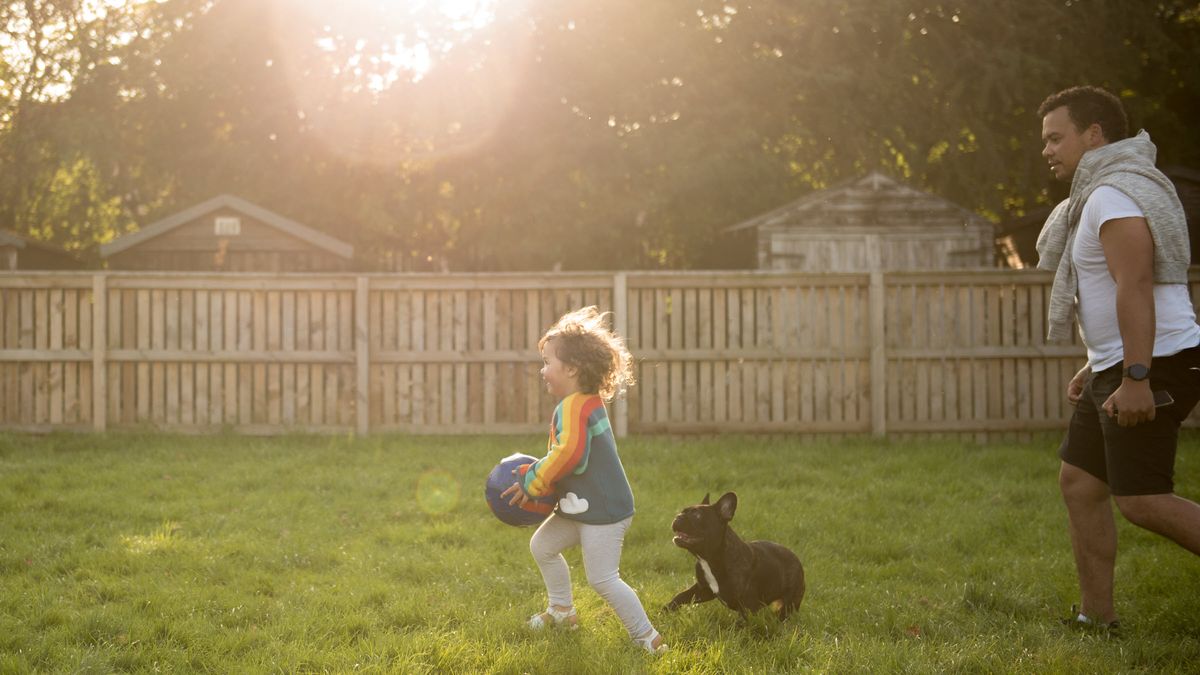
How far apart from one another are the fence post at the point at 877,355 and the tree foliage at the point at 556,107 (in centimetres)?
932

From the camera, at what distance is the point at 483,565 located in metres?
6.17

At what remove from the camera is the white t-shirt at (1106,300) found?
13.7ft

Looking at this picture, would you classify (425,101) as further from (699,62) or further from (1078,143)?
(1078,143)

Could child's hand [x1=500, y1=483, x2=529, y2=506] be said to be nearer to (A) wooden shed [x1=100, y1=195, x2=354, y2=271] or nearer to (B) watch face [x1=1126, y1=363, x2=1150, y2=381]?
(B) watch face [x1=1126, y1=363, x2=1150, y2=381]

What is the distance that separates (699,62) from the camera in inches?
862

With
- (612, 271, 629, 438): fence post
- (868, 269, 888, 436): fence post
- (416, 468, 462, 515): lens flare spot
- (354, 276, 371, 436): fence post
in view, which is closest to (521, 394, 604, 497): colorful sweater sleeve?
(416, 468, 462, 515): lens flare spot

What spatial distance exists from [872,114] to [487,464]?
52.5ft

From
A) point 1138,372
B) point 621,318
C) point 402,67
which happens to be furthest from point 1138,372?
point 402,67

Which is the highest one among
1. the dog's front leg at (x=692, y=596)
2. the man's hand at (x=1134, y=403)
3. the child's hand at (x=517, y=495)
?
the man's hand at (x=1134, y=403)

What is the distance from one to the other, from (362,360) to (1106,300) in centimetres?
792

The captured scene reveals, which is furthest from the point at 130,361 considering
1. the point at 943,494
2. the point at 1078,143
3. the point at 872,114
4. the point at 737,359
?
the point at 872,114

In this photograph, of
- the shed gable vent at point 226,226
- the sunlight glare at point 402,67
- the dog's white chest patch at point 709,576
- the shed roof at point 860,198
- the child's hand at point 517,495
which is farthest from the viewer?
the sunlight glare at point 402,67

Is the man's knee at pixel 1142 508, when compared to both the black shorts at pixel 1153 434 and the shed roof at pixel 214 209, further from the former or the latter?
the shed roof at pixel 214 209

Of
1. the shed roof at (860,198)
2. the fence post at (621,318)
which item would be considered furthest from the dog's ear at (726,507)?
the shed roof at (860,198)
